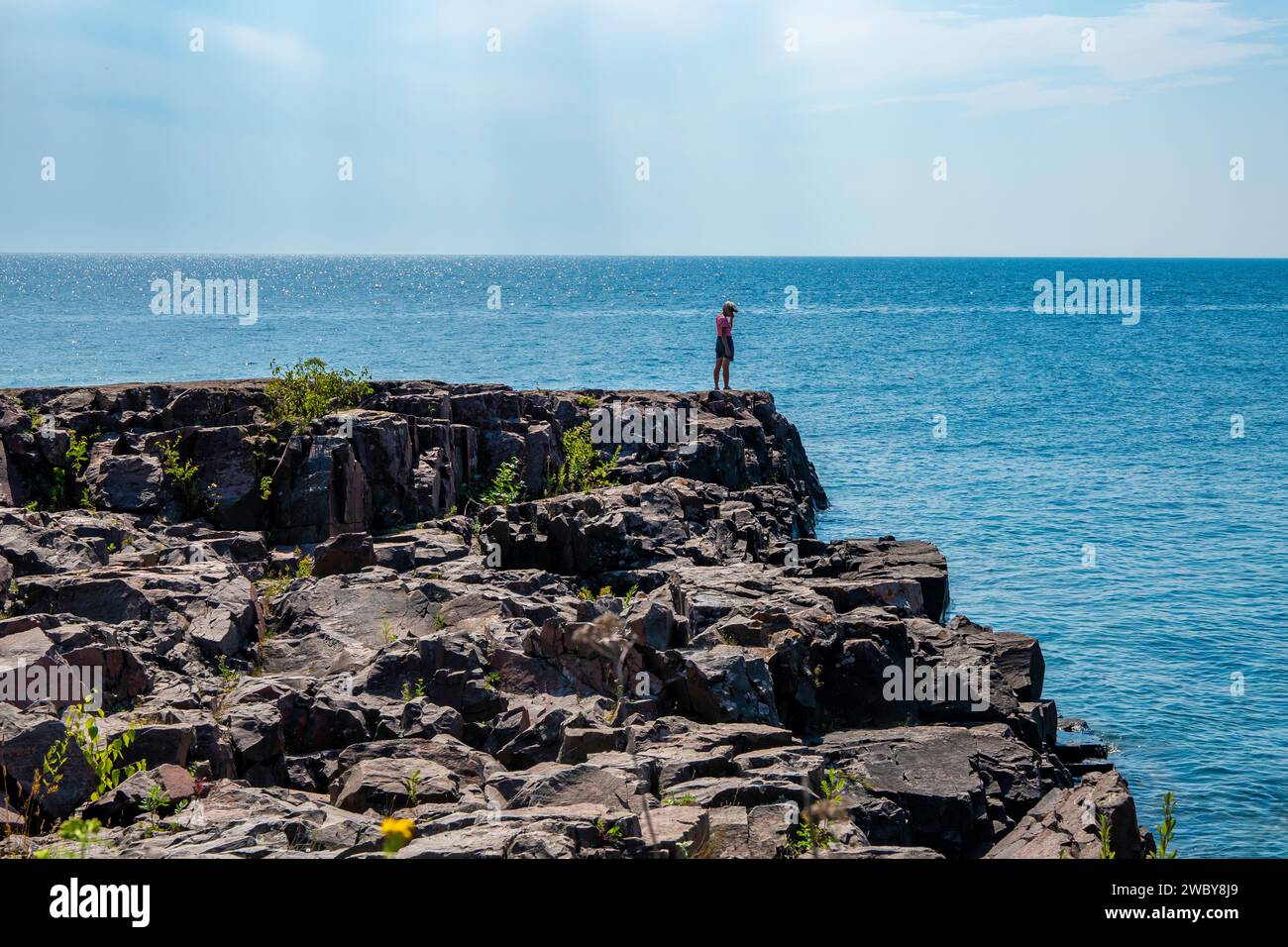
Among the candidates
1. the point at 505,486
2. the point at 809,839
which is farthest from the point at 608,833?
the point at 505,486

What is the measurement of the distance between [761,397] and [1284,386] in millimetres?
51746

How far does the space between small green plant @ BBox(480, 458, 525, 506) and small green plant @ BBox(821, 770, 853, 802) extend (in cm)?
1062

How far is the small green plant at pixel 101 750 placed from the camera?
9812 mm

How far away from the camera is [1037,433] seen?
52.6m

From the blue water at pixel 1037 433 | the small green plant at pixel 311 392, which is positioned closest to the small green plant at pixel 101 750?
the small green plant at pixel 311 392

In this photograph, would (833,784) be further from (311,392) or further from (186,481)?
(311,392)

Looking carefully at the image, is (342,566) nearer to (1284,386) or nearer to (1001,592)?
(1001,592)

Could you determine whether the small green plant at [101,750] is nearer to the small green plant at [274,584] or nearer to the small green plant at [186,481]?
the small green plant at [274,584]

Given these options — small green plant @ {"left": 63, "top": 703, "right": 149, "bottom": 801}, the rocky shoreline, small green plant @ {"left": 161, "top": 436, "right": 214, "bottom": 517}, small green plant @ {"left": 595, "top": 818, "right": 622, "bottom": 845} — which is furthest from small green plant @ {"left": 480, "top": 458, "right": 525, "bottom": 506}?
small green plant @ {"left": 595, "top": 818, "right": 622, "bottom": 845}

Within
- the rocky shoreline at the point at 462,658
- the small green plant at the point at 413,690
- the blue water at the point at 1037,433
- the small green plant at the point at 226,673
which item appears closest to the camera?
the rocky shoreline at the point at 462,658

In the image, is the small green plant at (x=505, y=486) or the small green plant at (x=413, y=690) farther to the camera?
the small green plant at (x=505, y=486)

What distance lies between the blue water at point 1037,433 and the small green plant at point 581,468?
915 centimetres
